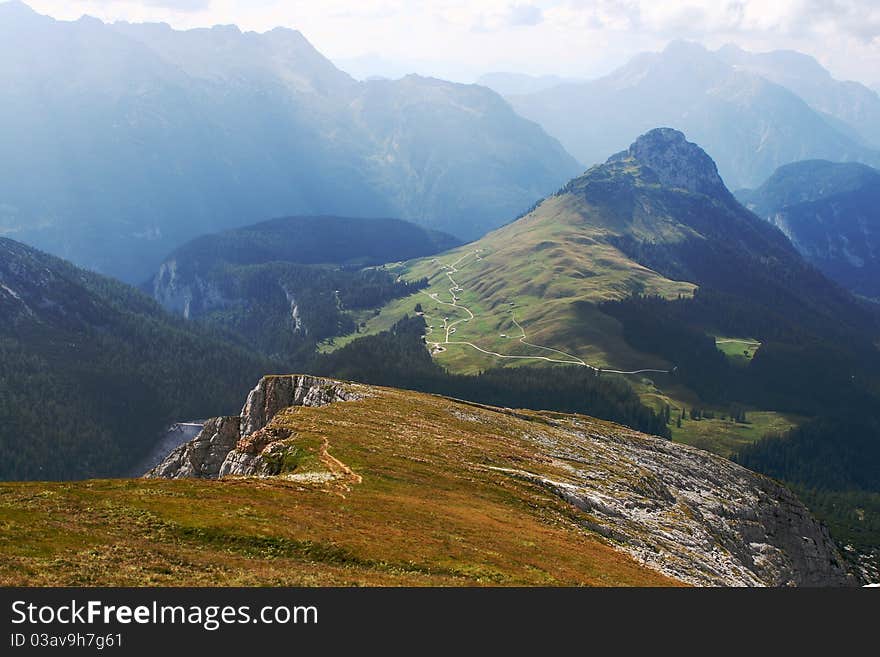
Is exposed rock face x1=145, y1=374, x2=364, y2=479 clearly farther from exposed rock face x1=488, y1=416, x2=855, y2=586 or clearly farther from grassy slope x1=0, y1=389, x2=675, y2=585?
exposed rock face x1=488, y1=416, x2=855, y2=586

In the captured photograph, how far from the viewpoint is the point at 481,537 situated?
195ft

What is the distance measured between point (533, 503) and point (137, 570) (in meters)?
48.6

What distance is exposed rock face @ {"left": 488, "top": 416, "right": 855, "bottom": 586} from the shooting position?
267 feet

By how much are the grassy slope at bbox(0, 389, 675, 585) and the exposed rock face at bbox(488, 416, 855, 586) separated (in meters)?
8.05

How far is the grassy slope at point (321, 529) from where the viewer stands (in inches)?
1654

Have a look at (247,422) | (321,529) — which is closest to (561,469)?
(247,422)

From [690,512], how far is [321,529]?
2756 inches

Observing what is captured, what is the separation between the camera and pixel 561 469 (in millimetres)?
100312

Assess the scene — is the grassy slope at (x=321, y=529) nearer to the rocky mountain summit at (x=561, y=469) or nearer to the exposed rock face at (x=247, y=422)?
the rocky mountain summit at (x=561, y=469)

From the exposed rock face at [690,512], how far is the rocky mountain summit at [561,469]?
11.1 inches

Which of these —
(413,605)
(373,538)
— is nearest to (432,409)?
(373,538)

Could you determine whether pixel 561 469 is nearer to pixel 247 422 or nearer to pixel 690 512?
pixel 690 512

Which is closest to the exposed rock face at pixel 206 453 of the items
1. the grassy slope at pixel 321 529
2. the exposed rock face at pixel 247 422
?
the exposed rock face at pixel 247 422

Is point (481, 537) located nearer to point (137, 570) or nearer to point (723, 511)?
point (137, 570)
